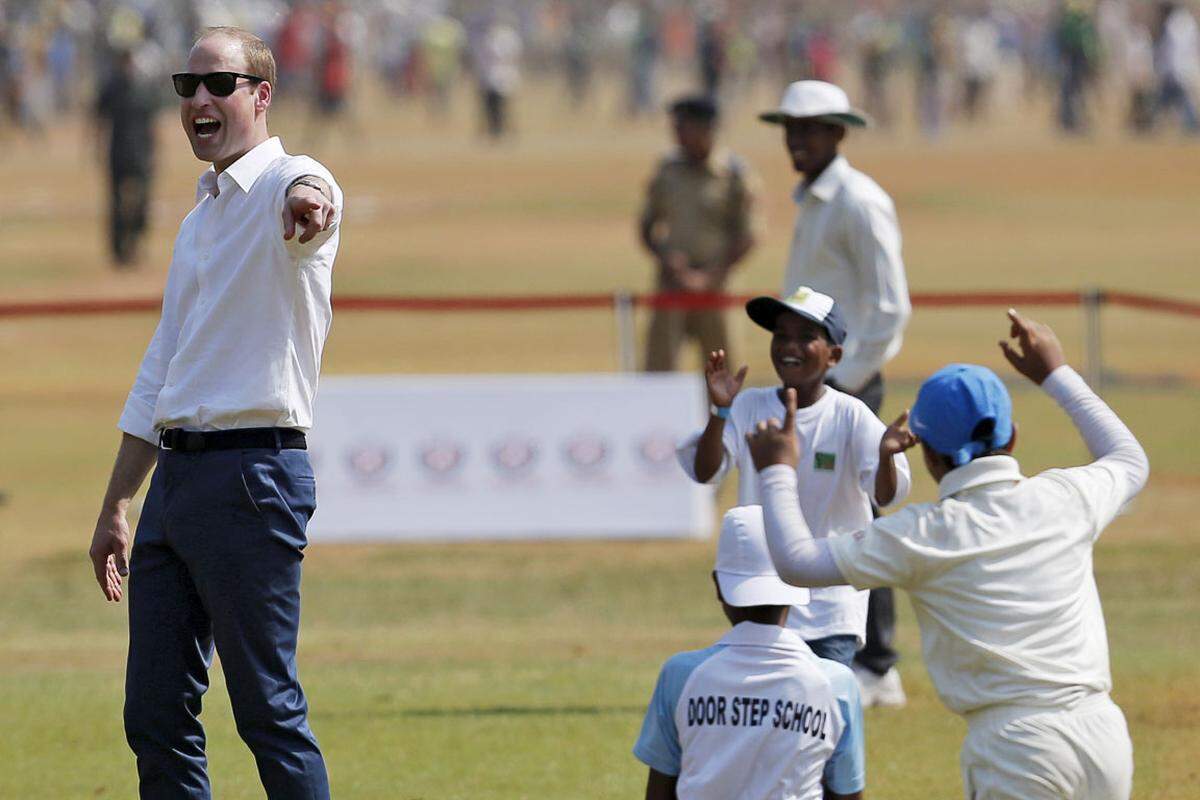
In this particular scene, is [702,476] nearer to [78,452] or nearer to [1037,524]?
[1037,524]

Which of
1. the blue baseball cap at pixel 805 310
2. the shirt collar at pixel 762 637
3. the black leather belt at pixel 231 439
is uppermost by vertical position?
the blue baseball cap at pixel 805 310

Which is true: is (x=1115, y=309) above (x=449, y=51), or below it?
below

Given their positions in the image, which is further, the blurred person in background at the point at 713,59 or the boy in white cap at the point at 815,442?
the blurred person in background at the point at 713,59

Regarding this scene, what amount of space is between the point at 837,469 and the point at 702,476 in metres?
0.40

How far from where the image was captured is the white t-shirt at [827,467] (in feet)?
19.9

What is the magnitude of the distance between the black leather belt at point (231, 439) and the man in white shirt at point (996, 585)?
124cm

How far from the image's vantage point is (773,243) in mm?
30141

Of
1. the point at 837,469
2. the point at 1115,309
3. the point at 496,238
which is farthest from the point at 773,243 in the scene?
the point at 837,469

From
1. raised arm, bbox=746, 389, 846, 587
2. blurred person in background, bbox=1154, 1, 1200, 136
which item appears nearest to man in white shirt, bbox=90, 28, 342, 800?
raised arm, bbox=746, 389, 846, 587

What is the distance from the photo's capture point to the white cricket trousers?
177 inches

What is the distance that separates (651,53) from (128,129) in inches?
1091

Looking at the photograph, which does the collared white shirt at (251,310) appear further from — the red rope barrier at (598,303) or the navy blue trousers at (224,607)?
the red rope barrier at (598,303)

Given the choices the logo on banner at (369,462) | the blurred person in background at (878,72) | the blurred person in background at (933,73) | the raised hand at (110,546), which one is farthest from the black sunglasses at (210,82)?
the blurred person in background at (878,72)

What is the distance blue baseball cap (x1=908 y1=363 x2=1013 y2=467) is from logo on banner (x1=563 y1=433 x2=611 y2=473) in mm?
8448
